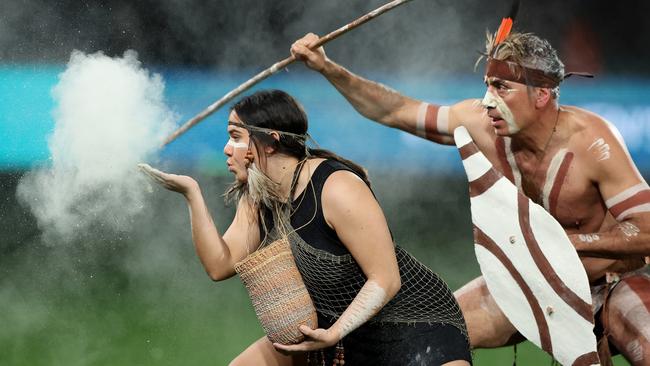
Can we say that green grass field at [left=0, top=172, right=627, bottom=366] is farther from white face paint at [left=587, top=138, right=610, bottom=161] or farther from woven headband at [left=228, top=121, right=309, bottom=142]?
woven headband at [left=228, top=121, right=309, bottom=142]

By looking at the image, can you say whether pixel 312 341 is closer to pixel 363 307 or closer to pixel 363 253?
pixel 363 307

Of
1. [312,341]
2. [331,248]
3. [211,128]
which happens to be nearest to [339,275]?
[331,248]

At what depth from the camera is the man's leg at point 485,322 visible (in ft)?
12.4

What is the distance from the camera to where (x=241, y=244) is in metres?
3.37

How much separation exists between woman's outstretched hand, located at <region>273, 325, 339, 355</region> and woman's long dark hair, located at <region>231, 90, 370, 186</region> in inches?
19.8

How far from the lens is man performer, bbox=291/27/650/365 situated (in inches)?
136

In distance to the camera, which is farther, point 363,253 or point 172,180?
point 172,180

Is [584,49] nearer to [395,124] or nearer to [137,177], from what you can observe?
[395,124]

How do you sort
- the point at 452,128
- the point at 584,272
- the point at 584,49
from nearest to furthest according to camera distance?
the point at 584,272
the point at 452,128
the point at 584,49

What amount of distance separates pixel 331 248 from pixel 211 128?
2218 millimetres

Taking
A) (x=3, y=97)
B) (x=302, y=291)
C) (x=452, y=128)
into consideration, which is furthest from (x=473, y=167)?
(x=3, y=97)

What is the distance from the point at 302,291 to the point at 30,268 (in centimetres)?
233

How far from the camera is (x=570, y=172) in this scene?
3.58 metres

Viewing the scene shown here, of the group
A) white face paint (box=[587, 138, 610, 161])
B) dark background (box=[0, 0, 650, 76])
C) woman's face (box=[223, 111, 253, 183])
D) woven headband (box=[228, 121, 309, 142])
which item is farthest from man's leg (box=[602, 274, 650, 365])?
dark background (box=[0, 0, 650, 76])
